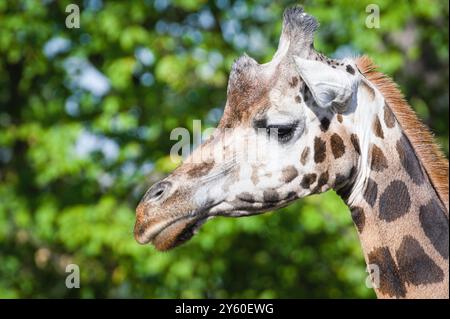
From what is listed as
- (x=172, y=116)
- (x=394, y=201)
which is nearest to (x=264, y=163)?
(x=394, y=201)

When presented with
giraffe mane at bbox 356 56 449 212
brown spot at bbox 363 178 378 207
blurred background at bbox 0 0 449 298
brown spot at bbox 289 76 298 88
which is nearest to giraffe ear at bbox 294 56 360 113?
brown spot at bbox 289 76 298 88

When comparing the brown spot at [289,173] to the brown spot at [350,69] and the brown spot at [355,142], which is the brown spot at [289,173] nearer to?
the brown spot at [355,142]

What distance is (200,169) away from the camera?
11.7 feet

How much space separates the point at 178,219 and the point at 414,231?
108 cm

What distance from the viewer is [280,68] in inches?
144

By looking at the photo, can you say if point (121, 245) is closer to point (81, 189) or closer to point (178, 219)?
point (81, 189)

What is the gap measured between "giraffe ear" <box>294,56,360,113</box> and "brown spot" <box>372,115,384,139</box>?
17 centimetres

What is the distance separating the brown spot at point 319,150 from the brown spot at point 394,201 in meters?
0.32

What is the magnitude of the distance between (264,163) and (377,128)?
0.55 metres

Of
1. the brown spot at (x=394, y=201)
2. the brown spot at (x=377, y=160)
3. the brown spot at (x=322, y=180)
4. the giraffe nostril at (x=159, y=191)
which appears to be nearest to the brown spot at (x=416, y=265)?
the brown spot at (x=394, y=201)

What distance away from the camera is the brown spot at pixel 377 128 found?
3502 millimetres

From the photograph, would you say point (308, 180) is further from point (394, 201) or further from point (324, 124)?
point (394, 201)

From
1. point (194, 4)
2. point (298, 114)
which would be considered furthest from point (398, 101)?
point (194, 4)
